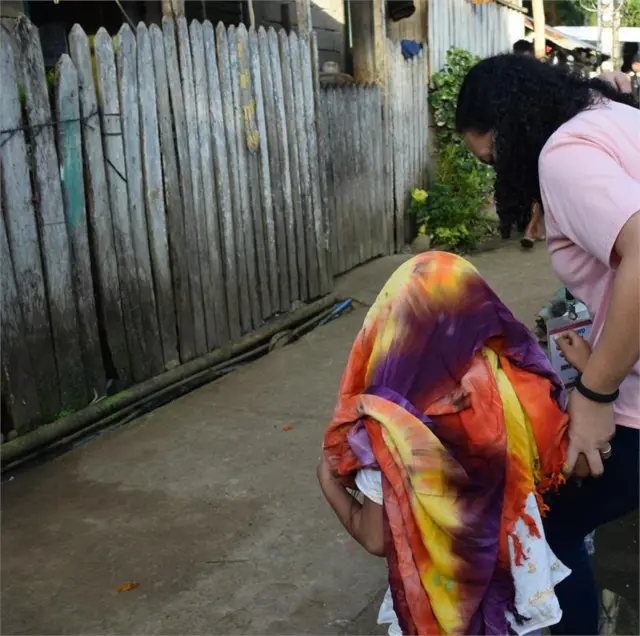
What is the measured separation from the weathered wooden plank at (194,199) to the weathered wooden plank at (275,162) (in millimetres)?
764

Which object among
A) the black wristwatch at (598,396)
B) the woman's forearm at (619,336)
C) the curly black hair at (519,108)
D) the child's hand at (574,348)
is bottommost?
the black wristwatch at (598,396)

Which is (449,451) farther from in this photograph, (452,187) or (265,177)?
(452,187)

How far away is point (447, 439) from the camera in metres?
1.46

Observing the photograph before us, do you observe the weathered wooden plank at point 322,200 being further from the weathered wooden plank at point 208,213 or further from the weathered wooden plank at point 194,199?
the weathered wooden plank at point 194,199

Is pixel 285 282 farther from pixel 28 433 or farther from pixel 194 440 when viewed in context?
pixel 28 433

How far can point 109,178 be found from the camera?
4.14 m

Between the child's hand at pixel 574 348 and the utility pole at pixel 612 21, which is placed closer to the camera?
the child's hand at pixel 574 348

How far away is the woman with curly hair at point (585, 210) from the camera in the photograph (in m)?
1.48

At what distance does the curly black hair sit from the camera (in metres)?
1.67

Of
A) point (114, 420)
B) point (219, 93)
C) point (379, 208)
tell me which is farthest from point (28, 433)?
point (379, 208)

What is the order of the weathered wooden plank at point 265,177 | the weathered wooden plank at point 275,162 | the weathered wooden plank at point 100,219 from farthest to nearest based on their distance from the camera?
the weathered wooden plank at point 275,162, the weathered wooden plank at point 265,177, the weathered wooden plank at point 100,219

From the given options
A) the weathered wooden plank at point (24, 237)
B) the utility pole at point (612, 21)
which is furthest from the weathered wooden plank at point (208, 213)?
the utility pole at point (612, 21)

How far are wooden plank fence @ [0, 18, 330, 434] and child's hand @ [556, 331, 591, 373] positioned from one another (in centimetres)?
271

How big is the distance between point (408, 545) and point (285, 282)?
14.3 feet
